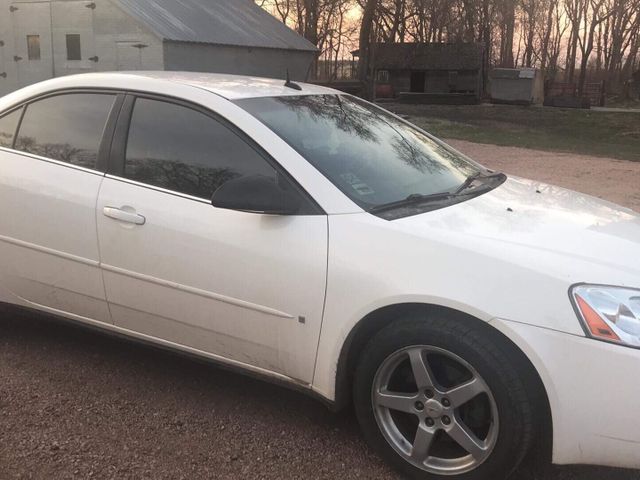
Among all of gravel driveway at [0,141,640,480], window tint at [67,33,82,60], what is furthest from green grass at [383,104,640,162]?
gravel driveway at [0,141,640,480]

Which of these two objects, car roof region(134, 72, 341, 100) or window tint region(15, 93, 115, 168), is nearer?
car roof region(134, 72, 341, 100)

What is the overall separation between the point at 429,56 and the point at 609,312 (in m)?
38.1

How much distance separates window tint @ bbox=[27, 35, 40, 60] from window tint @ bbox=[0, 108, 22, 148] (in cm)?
1737

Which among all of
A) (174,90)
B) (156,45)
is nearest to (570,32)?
(156,45)

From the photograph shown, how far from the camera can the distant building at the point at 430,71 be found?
37037mm

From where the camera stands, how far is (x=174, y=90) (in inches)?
131

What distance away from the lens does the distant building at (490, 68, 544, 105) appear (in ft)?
116

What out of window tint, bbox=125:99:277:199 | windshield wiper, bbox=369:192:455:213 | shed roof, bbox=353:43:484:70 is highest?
shed roof, bbox=353:43:484:70

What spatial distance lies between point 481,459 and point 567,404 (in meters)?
0.42

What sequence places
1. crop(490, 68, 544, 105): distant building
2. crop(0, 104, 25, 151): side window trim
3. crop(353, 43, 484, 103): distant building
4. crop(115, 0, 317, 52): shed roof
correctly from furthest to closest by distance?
crop(353, 43, 484, 103): distant building < crop(490, 68, 544, 105): distant building < crop(115, 0, 317, 52): shed roof < crop(0, 104, 25, 151): side window trim

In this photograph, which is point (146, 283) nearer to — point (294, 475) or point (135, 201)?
point (135, 201)

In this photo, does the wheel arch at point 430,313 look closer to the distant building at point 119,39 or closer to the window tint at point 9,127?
the window tint at point 9,127

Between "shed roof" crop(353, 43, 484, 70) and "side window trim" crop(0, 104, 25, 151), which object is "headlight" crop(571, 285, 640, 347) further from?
"shed roof" crop(353, 43, 484, 70)

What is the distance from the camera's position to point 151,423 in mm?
3170
